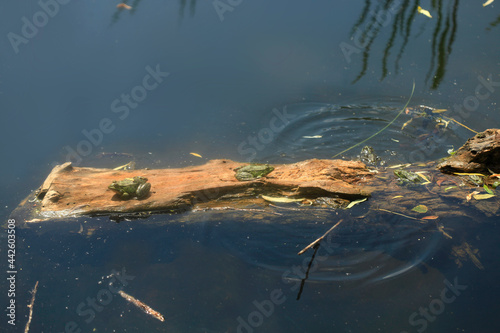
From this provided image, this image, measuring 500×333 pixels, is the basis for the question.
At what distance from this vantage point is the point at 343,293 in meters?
3.89

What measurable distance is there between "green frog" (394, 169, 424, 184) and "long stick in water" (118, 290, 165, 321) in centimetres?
276

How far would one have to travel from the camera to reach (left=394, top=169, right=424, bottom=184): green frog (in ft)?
14.1

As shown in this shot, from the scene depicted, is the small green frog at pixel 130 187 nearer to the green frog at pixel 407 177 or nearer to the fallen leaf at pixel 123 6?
the green frog at pixel 407 177

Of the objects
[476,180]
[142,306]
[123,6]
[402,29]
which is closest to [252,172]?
[142,306]

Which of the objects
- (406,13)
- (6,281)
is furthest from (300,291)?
(406,13)

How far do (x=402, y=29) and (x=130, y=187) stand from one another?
5.57 m

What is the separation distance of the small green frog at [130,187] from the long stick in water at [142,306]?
39.8 inches

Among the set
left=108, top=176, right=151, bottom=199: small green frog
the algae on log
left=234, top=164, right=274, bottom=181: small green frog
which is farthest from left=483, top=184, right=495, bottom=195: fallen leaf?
left=108, top=176, right=151, bottom=199: small green frog

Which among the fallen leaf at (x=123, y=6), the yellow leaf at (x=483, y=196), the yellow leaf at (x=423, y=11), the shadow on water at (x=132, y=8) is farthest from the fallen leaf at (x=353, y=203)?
the fallen leaf at (x=123, y=6)

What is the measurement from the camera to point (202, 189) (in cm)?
443

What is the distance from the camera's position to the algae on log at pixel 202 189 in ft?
14.1

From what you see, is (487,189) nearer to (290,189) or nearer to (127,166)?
(290,189)

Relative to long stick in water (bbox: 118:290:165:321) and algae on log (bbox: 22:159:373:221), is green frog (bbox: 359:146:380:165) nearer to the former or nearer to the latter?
algae on log (bbox: 22:159:373:221)

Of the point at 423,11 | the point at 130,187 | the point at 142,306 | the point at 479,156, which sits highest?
the point at 423,11
